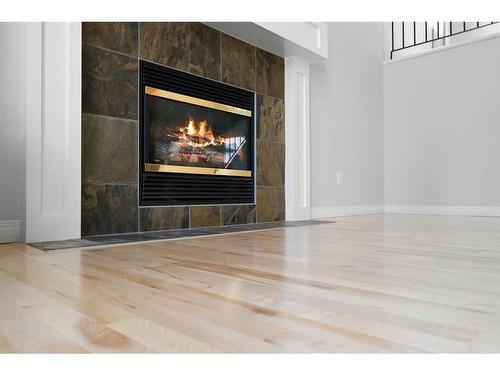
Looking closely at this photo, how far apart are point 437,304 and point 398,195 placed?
365 centimetres

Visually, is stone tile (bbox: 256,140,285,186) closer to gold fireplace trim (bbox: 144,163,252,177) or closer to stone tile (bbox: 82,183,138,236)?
gold fireplace trim (bbox: 144,163,252,177)

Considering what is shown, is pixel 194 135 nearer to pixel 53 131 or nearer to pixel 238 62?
pixel 238 62

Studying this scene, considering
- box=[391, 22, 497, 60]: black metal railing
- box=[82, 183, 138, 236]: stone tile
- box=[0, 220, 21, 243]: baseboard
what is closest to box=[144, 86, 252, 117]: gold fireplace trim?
box=[82, 183, 138, 236]: stone tile

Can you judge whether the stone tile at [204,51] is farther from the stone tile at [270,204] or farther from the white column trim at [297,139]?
the stone tile at [270,204]

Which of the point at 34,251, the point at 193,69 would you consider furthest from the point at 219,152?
the point at 34,251

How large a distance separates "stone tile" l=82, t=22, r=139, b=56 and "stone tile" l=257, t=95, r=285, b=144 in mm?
1030

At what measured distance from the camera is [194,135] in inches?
94.7

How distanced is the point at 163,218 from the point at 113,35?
0.99 meters

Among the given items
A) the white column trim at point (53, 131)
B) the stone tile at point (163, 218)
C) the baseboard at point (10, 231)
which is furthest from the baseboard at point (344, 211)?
the baseboard at point (10, 231)

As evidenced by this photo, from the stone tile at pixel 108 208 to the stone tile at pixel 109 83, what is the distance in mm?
373

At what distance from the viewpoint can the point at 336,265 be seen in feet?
3.81

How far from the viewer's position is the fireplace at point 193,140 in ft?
7.09

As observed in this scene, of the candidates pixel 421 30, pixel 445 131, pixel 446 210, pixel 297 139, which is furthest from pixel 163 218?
pixel 421 30

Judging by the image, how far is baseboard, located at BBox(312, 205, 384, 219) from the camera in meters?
3.42
